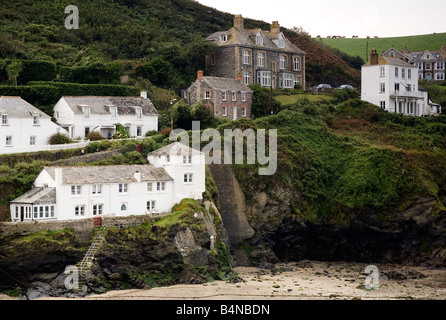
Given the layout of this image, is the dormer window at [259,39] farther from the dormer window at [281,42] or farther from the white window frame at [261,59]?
the dormer window at [281,42]

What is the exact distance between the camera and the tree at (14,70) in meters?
67.4

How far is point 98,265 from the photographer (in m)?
50.3

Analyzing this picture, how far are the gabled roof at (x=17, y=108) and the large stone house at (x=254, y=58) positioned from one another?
2755 centimetres

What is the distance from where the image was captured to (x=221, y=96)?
75188 millimetres

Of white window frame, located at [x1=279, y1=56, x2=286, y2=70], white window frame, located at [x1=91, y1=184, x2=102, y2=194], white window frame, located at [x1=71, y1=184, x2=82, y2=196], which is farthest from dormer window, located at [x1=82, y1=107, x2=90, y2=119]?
white window frame, located at [x1=279, y1=56, x2=286, y2=70]

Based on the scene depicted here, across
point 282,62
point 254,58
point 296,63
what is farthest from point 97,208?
point 296,63

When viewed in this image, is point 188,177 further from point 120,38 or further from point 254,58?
point 120,38

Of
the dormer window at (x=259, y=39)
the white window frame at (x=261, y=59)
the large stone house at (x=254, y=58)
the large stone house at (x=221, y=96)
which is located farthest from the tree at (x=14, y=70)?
the dormer window at (x=259, y=39)

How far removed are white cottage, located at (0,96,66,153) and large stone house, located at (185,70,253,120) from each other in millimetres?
17847

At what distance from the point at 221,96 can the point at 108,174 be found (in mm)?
23004

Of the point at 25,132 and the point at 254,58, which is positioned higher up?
the point at 254,58

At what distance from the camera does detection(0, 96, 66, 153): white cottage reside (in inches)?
2276

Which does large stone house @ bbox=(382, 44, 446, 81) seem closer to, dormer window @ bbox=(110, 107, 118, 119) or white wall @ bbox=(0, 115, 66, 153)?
dormer window @ bbox=(110, 107, 118, 119)

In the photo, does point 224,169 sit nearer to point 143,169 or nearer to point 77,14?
point 143,169
